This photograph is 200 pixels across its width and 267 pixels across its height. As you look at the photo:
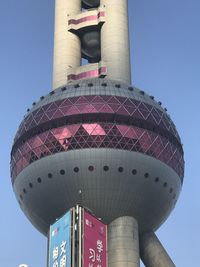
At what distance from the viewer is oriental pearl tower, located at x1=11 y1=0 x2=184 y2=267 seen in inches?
2655

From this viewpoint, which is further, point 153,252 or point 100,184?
point 153,252

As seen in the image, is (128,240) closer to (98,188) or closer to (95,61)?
(98,188)

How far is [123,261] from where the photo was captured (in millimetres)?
66438

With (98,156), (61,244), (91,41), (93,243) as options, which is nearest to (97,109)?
(98,156)

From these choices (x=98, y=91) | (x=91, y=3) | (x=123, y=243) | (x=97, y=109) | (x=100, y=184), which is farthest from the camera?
(x=91, y=3)

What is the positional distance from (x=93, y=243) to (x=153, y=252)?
75.6ft

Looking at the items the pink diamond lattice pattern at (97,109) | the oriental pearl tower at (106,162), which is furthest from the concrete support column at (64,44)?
the pink diamond lattice pattern at (97,109)

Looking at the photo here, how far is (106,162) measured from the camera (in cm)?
6731

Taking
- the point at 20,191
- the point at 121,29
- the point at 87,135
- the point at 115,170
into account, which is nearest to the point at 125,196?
the point at 115,170

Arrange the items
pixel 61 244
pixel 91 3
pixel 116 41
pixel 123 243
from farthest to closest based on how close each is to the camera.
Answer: pixel 91 3, pixel 116 41, pixel 123 243, pixel 61 244

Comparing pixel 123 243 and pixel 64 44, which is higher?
pixel 64 44

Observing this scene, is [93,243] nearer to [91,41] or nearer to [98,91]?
[98,91]

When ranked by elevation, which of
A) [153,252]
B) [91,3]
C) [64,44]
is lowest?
[153,252]

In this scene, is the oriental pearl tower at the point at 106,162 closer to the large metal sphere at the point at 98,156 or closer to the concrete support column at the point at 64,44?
the large metal sphere at the point at 98,156
